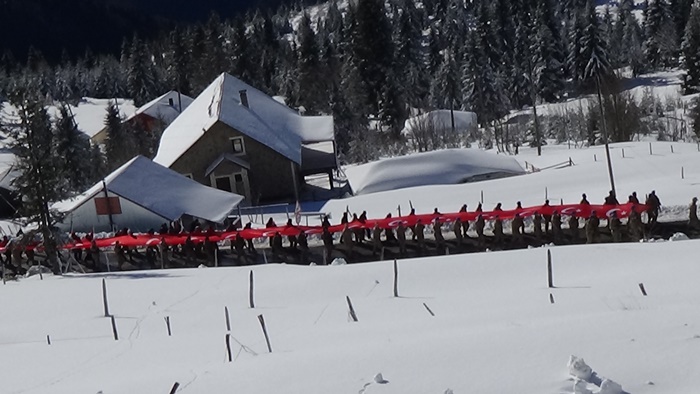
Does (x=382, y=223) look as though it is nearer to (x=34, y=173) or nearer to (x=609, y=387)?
(x=34, y=173)

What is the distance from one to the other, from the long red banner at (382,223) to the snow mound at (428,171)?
13514 mm

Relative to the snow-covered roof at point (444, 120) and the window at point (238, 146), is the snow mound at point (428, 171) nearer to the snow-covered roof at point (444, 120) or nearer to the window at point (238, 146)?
the window at point (238, 146)

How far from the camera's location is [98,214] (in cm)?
3522

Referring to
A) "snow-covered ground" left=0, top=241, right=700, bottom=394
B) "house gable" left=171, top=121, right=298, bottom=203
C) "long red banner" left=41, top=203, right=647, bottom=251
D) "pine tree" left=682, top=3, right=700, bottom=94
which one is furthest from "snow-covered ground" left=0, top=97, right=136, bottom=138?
"snow-covered ground" left=0, top=241, right=700, bottom=394

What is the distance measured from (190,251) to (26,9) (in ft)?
594

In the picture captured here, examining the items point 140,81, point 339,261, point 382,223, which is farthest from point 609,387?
point 140,81

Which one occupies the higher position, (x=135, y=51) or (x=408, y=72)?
(x=135, y=51)

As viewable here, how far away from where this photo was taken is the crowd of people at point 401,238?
26969 mm

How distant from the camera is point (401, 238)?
91.1 ft

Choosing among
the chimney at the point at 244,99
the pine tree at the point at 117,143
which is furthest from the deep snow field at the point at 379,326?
the pine tree at the point at 117,143

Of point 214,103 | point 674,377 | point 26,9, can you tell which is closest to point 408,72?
point 214,103

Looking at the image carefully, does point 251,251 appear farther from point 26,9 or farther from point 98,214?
point 26,9

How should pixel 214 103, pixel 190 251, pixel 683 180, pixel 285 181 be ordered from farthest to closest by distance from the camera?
pixel 214 103
pixel 285 181
pixel 683 180
pixel 190 251

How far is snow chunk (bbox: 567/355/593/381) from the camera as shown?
10.1 m
